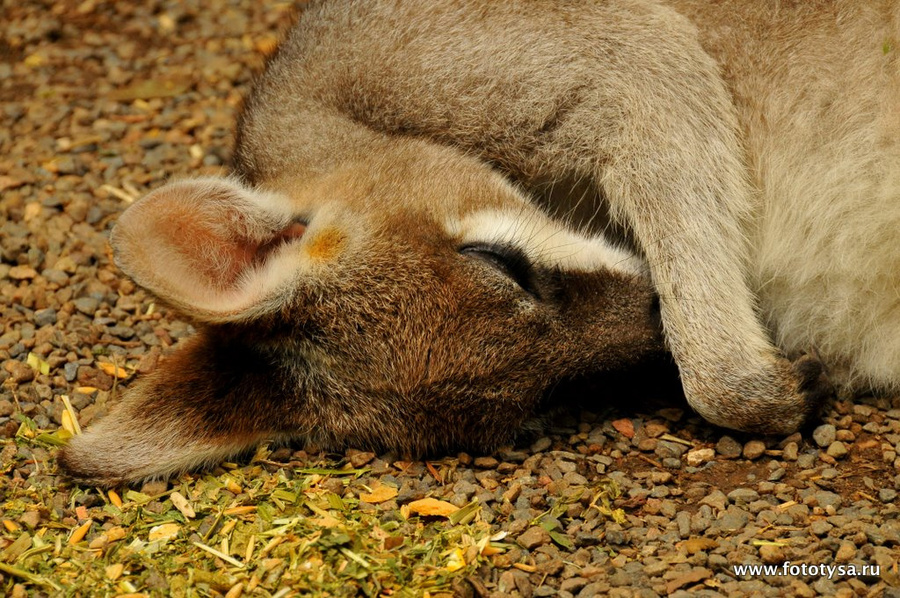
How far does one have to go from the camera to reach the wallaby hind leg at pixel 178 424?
12.7ft

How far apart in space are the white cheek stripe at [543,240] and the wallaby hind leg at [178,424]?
100 cm

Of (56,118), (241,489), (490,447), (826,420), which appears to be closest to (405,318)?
(490,447)

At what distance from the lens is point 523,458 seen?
408 cm

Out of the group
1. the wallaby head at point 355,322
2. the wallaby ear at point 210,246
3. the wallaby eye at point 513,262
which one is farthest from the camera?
the wallaby eye at point 513,262

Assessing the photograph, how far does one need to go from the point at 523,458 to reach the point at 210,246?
4.73 feet

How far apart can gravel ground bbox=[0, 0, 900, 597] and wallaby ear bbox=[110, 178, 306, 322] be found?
2.30ft

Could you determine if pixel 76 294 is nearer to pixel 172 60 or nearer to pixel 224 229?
pixel 224 229

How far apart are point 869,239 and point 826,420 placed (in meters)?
0.74

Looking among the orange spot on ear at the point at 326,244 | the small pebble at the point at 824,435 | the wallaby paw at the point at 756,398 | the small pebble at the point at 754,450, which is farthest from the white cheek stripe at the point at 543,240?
the small pebble at the point at 824,435

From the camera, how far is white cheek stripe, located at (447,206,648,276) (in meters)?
4.01

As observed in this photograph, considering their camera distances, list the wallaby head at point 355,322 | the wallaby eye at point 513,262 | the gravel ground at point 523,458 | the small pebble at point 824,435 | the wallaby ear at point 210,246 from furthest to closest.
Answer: the small pebble at point 824,435
the wallaby eye at point 513,262
the wallaby head at point 355,322
the wallaby ear at point 210,246
the gravel ground at point 523,458

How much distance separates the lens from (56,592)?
11.4 feet

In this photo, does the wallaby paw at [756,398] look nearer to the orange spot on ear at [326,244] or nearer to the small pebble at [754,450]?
the small pebble at [754,450]

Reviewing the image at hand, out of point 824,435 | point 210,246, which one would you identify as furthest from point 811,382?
point 210,246
